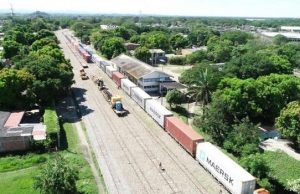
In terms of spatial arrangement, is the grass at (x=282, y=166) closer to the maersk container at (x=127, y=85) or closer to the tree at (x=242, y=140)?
the tree at (x=242, y=140)

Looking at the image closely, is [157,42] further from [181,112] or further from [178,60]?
[181,112]

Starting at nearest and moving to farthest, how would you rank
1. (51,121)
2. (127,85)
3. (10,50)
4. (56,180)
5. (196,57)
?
1. (56,180)
2. (51,121)
3. (127,85)
4. (10,50)
5. (196,57)

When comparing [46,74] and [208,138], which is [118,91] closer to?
[46,74]

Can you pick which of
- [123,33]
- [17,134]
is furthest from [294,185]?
[123,33]

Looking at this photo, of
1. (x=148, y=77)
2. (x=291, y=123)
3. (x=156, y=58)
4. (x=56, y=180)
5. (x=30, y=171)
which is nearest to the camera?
(x=56, y=180)

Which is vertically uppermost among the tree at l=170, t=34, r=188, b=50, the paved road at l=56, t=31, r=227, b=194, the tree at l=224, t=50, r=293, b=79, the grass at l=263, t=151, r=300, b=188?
the tree at l=224, t=50, r=293, b=79

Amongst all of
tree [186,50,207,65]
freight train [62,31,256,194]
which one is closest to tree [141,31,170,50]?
tree [186,50,207,65]

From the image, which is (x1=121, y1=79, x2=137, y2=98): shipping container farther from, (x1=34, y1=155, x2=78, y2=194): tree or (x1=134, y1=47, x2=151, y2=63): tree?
(x1=34, y1=155, x2=78, y2=194): tree
